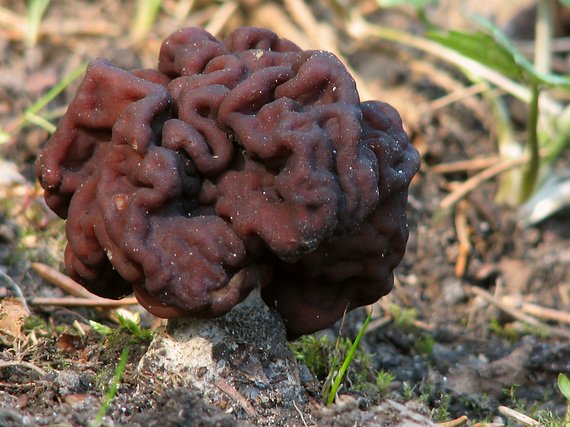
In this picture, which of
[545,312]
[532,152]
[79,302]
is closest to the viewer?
[79,302]

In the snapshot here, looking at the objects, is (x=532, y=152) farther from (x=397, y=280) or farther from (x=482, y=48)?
(x=397, y=280)

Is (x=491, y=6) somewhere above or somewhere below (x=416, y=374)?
above

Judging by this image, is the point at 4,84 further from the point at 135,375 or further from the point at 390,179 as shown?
the point at 390,179

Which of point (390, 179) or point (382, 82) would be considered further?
point (382, 82)

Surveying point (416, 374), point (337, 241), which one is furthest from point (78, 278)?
point (416, 374)

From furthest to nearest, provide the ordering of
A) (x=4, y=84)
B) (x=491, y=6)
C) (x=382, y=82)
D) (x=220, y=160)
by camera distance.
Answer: (x=491, y=6) < (x=382, y=82) < (x=4, y=84) < (x=220, y=160)

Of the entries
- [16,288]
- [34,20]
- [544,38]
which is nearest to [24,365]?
[16,288]
